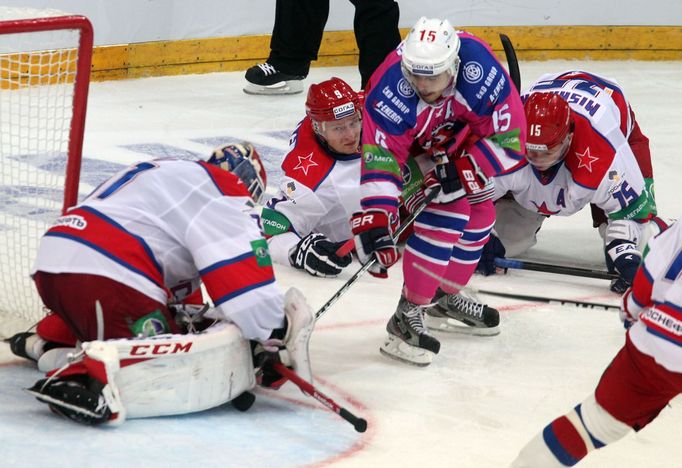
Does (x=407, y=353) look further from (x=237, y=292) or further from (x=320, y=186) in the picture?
(x=320, y=186)

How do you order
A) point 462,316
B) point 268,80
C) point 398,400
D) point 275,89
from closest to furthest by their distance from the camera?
point 398,400, point 462,316, point 268,80, point 275,89

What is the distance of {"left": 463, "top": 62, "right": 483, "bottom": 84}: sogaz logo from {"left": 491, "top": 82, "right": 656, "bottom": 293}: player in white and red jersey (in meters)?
0.78

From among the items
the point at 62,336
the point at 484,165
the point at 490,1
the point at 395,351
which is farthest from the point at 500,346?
the point at 490,1

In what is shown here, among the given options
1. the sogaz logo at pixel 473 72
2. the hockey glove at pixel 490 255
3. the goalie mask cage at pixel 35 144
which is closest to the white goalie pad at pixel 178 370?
the goalie mask cage at pixel 35 144

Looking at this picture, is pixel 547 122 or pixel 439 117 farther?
pixel 547 122

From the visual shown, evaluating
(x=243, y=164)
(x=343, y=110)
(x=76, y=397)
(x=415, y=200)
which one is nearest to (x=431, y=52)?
(x=415, y=200)

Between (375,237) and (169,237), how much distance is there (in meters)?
0.72

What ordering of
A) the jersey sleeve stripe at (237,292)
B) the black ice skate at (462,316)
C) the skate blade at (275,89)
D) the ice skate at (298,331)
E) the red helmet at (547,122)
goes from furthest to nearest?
the skate blade at (275,89) → the red helmet at (547,122) → the black ice skate at (462,316) → the ice skate at (298,331) → the jersey sleeve stripe at (237,292)

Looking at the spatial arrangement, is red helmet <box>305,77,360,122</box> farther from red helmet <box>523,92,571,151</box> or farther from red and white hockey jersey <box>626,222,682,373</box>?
red and white hockey jersey <box>626,222,682,373</box>

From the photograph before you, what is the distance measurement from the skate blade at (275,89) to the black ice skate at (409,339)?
3491 millimetres

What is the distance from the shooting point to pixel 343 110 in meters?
4.12

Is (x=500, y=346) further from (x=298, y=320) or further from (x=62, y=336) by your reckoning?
(x=62, y=336)

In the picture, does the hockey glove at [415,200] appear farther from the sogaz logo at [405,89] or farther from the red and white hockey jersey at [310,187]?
the red and white hockey jersey at [310,187]

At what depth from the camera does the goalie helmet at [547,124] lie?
3.95m
